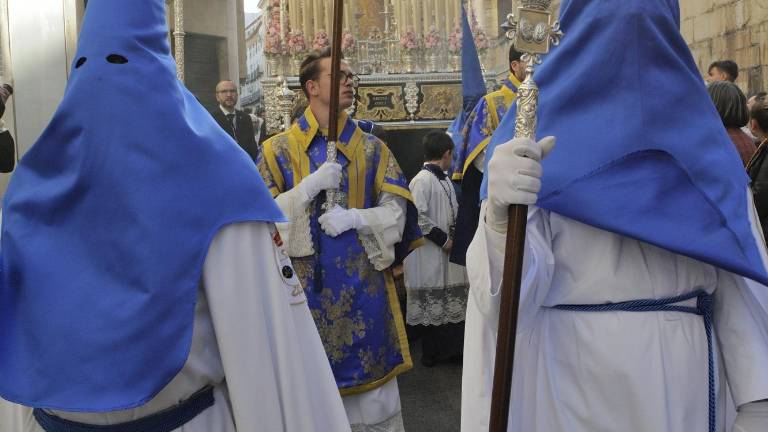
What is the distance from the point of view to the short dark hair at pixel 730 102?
15.5 ft

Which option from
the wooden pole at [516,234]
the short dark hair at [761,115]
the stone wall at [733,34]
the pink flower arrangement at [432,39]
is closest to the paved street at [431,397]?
the short dark hair at [761,115]

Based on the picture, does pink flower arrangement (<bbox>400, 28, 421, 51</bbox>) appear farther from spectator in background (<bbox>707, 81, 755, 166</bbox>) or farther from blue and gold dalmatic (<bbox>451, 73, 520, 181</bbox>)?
spectator in background (<bbox>707, 81, 755, 166</bbox>)

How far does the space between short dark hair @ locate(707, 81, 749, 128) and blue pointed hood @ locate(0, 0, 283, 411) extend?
3.68 m

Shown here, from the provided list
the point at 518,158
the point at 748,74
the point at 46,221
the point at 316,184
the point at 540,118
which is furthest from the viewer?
the point at 748,74

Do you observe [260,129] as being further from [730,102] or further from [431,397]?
[730,102]

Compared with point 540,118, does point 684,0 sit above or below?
above

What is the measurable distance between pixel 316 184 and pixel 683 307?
7.01ft

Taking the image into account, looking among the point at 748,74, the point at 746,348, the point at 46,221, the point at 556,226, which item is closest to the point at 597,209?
the point at 556,226

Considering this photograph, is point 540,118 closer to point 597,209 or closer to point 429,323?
point 597,209

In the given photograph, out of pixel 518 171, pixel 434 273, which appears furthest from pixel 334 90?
pixel 434 273

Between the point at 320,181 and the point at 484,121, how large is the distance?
1.71m

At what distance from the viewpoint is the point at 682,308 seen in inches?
87.9

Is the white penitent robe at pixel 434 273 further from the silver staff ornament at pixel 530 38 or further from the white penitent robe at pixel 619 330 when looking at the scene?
the silver staff ornament at pixel 530 38

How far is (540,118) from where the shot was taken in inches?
93.4
